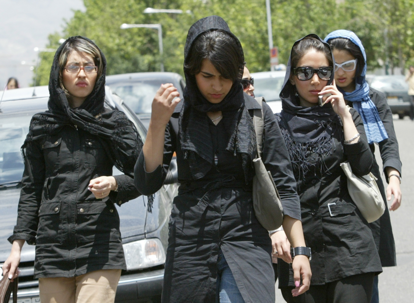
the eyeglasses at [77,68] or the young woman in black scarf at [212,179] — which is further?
the eyeglasses at [77,68]

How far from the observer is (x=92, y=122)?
359 cm

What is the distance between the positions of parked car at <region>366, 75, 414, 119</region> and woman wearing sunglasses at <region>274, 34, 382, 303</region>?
937 inches

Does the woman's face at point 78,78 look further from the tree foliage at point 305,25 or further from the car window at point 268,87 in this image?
the tree foliage at point 305,25

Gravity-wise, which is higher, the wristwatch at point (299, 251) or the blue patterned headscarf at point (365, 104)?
the blue patterned headscarf at point (365, 104)

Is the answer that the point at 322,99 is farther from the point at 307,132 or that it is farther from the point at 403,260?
the point at 403,260

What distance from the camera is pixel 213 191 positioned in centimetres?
289

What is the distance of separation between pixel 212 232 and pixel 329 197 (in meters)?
0.92

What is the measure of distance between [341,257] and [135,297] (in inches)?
66.5

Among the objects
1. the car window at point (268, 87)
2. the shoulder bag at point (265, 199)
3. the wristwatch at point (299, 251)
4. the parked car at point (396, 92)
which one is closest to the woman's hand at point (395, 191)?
the wristwatch at point (299, 251)

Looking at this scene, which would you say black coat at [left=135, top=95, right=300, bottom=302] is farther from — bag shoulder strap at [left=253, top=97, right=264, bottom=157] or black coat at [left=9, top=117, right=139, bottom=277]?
black coat at [left=9, top=117, right=139, bottom=277]

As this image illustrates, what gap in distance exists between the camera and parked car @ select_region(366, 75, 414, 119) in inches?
1078

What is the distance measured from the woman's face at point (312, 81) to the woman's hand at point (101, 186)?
1110 mm

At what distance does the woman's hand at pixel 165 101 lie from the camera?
8.94ft

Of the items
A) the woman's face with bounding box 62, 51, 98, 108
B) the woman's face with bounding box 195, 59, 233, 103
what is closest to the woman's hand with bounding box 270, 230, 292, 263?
the woman's face with bounding box 195, 59, 233, 103
